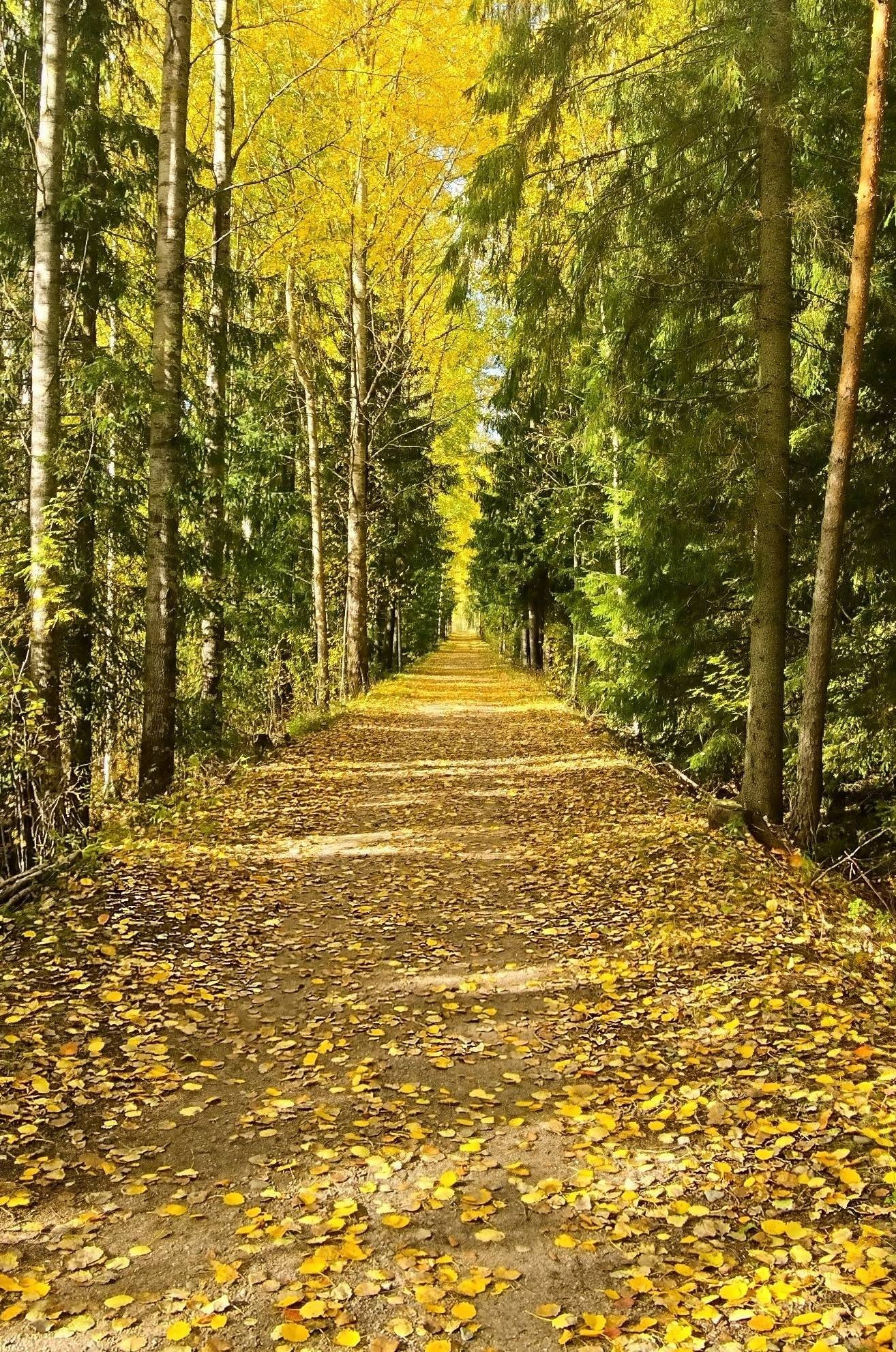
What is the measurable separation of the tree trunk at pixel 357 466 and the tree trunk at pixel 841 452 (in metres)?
11.3

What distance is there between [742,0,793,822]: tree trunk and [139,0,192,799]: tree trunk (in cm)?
538

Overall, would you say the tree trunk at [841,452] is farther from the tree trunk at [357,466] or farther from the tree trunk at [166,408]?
the tree trunk at [357,466]

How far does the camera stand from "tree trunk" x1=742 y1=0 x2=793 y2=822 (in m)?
7.68

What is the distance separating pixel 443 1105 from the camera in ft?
14.2

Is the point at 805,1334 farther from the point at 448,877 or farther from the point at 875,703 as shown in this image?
the point at 875,703

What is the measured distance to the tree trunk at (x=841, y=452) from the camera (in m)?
6.60

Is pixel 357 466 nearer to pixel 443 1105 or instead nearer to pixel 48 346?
pixel 48 346

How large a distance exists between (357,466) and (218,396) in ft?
25.6

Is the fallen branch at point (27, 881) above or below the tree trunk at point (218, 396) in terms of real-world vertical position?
below

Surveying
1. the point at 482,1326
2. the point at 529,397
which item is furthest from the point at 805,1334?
the point at 529,397

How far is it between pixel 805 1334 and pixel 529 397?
8393 mm

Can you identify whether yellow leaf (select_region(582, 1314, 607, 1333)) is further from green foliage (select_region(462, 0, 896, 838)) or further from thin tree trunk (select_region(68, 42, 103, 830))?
thin tree trunk (select_region(68, 42, 103, 830))

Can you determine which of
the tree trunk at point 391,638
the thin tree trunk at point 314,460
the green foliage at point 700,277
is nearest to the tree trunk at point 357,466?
the thin tree trunk at point 314,460

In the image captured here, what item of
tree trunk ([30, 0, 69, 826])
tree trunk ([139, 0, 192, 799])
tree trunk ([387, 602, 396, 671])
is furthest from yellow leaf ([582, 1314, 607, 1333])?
tree trunk ([387, 602, 396, 671])
